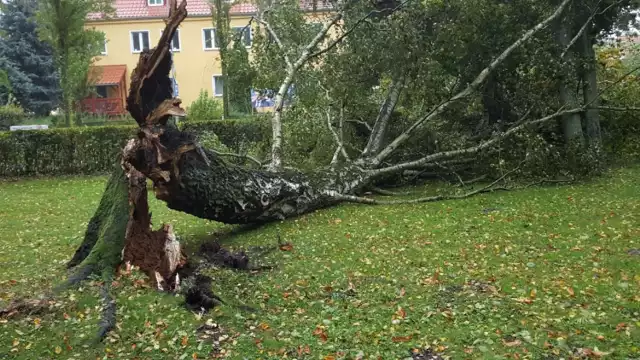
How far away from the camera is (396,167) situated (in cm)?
1118

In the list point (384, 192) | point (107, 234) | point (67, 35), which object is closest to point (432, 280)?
point (107, 234)

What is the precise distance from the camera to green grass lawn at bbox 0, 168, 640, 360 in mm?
4516

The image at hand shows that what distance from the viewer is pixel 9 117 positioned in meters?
27.3

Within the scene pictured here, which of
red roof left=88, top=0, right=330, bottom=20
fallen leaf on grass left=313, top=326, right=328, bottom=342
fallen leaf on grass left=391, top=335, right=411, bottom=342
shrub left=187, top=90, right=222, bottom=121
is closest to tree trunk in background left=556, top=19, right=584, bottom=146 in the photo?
fallen leaf on grass left=391, top=335, right=411, bottom=342

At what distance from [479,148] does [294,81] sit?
13.0 feet

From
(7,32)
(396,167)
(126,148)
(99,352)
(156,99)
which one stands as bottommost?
(99,352)

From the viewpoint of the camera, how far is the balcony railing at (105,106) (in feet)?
109

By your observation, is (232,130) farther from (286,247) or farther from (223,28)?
(286,247)

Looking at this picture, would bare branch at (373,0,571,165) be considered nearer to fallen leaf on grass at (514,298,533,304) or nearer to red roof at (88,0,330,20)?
fallen leaf on grass at (514,298,533,304)

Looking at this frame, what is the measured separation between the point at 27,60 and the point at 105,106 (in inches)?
183

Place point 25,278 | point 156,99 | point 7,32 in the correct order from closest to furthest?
point 25,278 < point 156,99 < point 7,32

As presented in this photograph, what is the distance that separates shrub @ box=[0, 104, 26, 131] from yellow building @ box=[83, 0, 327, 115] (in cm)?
561

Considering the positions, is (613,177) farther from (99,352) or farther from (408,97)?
(99,352)

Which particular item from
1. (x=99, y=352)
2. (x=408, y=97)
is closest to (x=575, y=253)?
(x=99, y=352)
